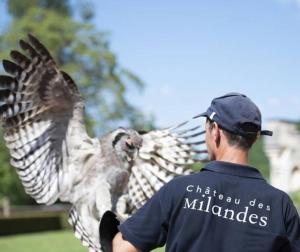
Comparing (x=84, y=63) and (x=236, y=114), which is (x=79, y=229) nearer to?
(x=236, y=114)

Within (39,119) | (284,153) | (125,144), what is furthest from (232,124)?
(284,153)

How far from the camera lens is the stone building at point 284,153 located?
28.5m

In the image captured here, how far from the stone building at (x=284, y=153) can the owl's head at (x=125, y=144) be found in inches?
943

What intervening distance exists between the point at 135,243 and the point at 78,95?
2.78m

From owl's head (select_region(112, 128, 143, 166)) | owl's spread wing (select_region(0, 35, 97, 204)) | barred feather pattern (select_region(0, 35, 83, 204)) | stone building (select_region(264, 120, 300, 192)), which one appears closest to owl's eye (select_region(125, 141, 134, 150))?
owl's head (select_region(112, 128, 143, 166))

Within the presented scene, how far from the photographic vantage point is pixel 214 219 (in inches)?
98.3

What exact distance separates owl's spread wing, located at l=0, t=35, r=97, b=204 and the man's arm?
2.42m

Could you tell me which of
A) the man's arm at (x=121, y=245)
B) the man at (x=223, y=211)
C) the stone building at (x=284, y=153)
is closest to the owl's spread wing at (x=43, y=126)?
the man's arm at (x=121, y=245)

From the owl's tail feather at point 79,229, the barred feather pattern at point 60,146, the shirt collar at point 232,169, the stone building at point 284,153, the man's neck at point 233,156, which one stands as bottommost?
the stone building at point 284,153

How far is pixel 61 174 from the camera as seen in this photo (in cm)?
515

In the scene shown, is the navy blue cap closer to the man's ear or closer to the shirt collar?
the man's ear

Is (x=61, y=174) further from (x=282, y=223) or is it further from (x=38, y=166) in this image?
(x=282, y=223)

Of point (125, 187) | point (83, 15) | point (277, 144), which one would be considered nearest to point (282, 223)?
point (125, 187)

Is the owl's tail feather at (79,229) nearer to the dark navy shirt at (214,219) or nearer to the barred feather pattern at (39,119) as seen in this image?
the barred feather pattern at (39,119)
